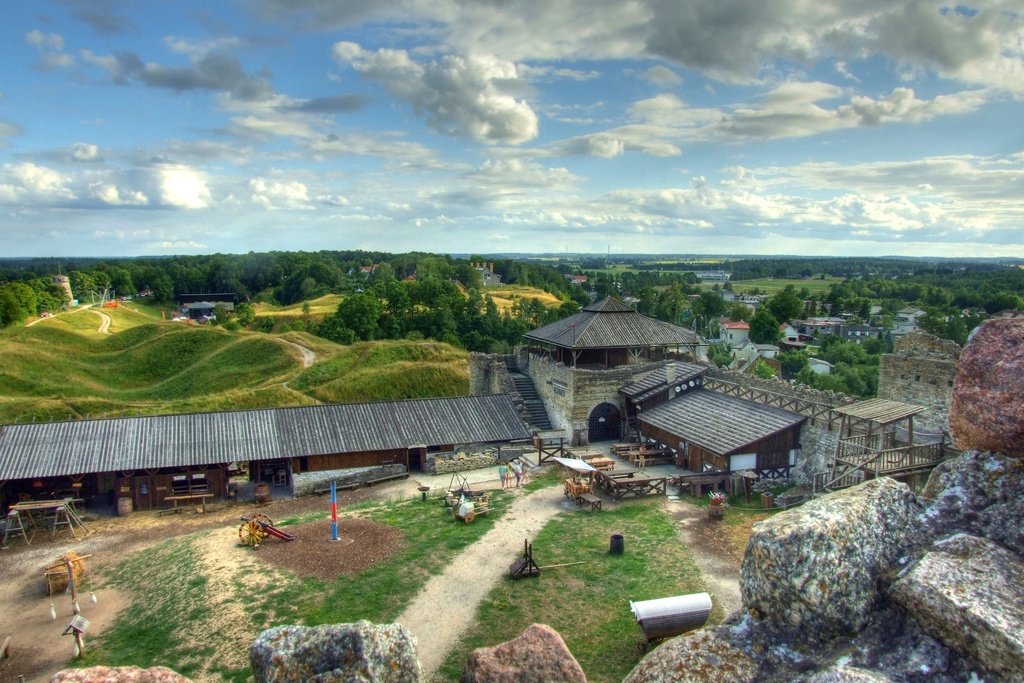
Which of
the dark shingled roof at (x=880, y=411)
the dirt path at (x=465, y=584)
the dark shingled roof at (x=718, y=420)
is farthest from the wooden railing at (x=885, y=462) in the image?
the dirt path at (x=465, y=584)

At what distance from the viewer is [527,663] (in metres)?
10.2

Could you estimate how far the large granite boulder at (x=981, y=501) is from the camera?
8.34 m

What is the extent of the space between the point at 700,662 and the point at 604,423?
23697 mm

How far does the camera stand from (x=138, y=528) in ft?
73.6

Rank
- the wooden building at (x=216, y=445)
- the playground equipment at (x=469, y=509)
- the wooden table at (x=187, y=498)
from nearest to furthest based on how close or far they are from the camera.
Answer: the playground equipment at (x=469, y=509) → the wooden building at (x=216, y=445) → the wooden table at (x=187, y=498)

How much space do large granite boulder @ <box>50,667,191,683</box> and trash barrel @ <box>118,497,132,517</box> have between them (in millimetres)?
18256

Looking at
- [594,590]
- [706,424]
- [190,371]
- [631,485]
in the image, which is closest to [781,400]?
[706,424]

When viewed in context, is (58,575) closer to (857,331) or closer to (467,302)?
(467,302)

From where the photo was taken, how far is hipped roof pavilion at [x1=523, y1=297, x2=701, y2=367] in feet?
106

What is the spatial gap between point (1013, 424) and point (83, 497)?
93.8ft

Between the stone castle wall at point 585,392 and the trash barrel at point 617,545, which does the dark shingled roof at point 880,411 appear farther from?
the stone castle wall at point 585,392

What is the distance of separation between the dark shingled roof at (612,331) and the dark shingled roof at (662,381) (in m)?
1.97

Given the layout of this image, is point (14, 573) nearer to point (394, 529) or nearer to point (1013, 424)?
point (394, 529)

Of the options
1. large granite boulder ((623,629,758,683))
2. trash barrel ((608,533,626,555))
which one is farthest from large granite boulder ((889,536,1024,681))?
trash barrel ((608,533,626,555))
